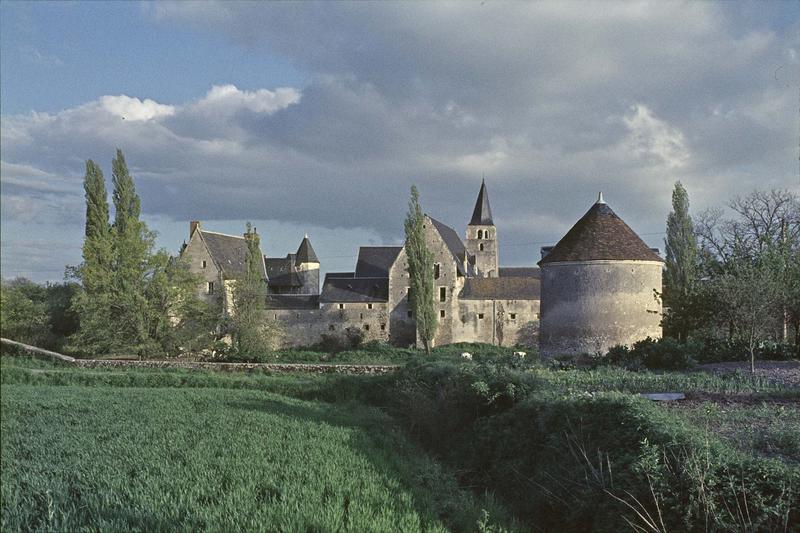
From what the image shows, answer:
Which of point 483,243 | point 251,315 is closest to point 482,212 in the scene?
point 483,243

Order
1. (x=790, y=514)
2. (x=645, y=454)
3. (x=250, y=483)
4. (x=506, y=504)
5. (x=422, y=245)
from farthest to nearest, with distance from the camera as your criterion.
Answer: (x=422, y=245) < (x=506, y=504) < (x=250, y=483) < (x=645, y=454) < (x=790, y=514)

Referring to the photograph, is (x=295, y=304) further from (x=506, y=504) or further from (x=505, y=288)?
(x=506, y=504)

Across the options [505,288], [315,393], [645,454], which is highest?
[505,288]

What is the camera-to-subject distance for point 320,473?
32.4 ft

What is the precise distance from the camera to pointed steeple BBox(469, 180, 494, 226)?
226 ft

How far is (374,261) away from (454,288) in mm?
10091

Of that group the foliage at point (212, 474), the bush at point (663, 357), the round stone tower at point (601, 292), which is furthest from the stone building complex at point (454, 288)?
the foliage at point (212, 474)

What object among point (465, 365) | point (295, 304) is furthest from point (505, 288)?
point (465, 365)

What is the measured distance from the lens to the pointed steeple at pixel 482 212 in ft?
226

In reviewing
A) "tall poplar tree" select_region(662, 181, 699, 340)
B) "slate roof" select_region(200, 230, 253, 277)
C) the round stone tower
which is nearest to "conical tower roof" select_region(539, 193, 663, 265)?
the round stone tower

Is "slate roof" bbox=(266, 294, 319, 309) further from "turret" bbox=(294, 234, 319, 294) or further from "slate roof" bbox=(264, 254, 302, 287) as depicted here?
"turret" bbox=(294, 234, 319, 294)

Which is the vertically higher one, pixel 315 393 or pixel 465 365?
pixel 465 365

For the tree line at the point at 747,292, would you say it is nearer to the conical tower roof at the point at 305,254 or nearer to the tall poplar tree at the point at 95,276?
the tall poplar tree at the point at 95,276

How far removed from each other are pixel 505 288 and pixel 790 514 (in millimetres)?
43035
